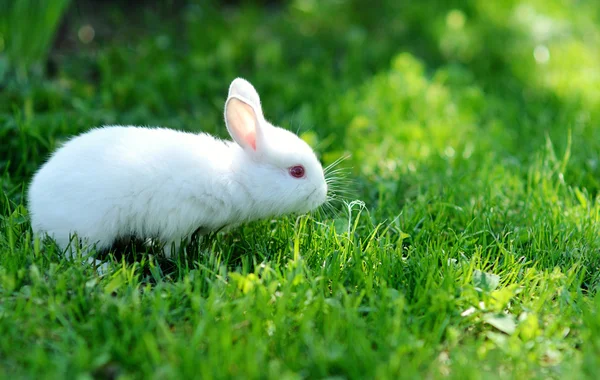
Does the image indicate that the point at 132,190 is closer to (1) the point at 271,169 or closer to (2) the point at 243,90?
(1) the point at 271,169

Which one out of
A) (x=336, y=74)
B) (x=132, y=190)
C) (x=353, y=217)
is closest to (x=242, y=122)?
(x=132, y=190)

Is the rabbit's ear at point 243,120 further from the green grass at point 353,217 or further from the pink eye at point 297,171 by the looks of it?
the green grass at point 353,217

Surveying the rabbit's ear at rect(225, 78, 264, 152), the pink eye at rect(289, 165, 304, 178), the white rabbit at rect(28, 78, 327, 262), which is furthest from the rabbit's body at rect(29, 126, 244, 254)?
the pink eye at rect(289, 165, 304, 178)

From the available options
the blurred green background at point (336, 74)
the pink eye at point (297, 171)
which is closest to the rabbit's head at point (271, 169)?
the pink eye at point (297, 171)

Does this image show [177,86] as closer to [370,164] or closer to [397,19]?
[370,164]

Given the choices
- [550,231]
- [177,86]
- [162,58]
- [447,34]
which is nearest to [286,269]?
[550,231]

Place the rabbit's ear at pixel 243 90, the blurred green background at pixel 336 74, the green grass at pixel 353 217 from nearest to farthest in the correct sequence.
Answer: the green grass at pixel 353 217, the rabbit's ear at pixel 243 90, the blurred green background at pixel 336 74
